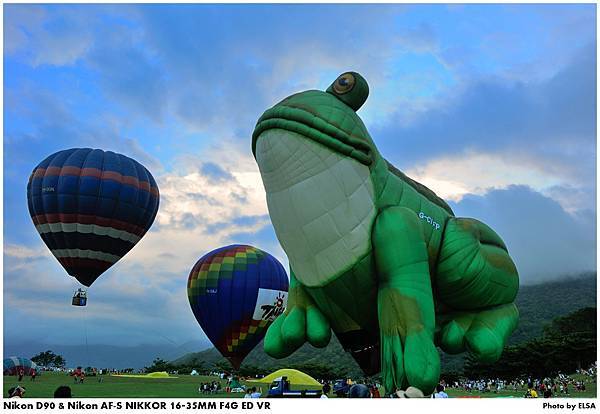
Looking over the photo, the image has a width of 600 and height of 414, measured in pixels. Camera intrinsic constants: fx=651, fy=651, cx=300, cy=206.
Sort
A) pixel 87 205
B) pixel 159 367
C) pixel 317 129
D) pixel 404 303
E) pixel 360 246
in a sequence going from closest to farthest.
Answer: pixel 404 303, pixel 317 129, pixel 360 246, pixel 87 205, pixel 159 367

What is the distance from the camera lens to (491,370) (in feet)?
132

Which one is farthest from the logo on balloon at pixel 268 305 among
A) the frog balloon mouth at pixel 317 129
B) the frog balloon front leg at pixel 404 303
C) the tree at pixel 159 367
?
the tree at pixel 159 367

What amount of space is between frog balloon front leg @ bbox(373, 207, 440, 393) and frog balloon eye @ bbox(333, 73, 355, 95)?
7.78ft

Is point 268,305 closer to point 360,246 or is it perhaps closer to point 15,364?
point 360,246

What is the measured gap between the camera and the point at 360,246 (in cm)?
1158

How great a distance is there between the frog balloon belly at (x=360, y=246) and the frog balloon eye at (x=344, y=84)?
0.7 inches

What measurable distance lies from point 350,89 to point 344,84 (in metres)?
0.16

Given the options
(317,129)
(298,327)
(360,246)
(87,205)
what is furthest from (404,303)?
(87,205)

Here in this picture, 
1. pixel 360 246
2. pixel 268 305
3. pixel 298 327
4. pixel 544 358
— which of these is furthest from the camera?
pixel 544 358

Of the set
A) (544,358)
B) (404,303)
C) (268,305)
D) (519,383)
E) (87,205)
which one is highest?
(87,205)

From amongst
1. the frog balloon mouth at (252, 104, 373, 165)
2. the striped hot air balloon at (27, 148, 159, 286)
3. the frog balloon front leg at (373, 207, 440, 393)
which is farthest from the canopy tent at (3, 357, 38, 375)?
the frog balloon front leg at (373, 207, 440, 393)
